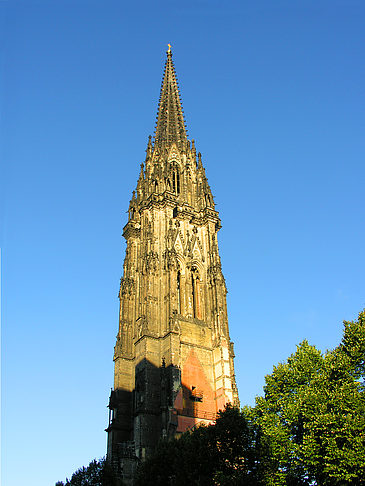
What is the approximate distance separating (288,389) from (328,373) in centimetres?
250

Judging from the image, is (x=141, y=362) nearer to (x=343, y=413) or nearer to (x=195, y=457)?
(x=195, y=457)

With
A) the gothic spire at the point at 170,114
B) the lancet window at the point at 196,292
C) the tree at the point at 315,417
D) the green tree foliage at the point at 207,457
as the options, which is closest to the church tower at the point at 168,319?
the lancet window at the point at 196,292

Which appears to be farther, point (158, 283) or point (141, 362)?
point (158, 283)

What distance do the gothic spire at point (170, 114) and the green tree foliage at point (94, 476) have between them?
1339 inches

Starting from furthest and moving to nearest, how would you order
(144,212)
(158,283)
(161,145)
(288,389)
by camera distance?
(161,145) → (144,212) → (158,283) → (288,389)

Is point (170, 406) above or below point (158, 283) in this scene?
below

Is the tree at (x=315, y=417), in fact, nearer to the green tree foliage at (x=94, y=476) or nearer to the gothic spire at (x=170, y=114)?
the green tree foliage at (x=94, y=476)

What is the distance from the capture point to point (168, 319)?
38219 millimetres

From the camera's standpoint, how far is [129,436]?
122 ft

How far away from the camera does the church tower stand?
1363 inches

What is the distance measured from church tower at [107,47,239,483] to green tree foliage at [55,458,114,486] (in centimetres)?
273

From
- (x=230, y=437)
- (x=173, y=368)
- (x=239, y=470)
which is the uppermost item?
(x=173, y=368)

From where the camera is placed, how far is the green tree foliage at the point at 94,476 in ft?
93.1

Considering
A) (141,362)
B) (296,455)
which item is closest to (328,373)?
(296,455)
